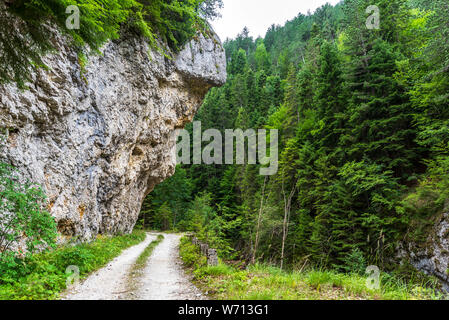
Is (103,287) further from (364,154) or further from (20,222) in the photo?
(364,154)

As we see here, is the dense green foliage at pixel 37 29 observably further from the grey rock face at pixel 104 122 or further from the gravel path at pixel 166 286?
the gravel path at pixel 166 286

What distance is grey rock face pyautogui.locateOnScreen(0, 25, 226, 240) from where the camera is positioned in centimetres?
839

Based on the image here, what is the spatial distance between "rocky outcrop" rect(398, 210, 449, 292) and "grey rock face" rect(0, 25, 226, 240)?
15.2 metres

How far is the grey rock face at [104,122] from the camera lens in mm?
8389

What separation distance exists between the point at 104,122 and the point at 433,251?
16.2 m

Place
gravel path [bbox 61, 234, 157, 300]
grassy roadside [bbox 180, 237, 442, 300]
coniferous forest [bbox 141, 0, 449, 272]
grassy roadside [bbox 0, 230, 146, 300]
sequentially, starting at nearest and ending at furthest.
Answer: grassy roadside [bbox 180, 237, 442, 300] < grassy roadside [bbox 0, 230, 146, 300] < gravel path [bbox 61, 234, 157, 300] < coniferous forest [bbox 141, 0, 449, 272]

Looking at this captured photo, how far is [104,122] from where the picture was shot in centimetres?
1216

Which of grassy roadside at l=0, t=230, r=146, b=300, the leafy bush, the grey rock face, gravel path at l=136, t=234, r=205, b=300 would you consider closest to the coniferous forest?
gravel path at l=136, t=234, r=205, b=300

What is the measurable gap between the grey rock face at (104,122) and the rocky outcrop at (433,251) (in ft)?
49.8

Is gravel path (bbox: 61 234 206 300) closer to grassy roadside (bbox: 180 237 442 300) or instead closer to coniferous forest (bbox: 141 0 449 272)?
grassy roadside (bbox: 180 237 442 300)

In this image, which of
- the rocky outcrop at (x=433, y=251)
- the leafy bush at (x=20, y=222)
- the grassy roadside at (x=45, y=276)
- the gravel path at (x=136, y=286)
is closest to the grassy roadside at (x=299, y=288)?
the gravel path at (x=136, y=286)

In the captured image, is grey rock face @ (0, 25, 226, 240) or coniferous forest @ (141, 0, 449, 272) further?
coniferous forest @ (141, 0, 449, 272)

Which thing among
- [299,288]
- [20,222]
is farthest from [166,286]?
[20,222]
